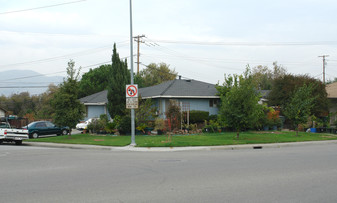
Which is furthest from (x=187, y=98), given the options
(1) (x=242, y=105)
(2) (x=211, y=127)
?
(1) (x=242, y=105)

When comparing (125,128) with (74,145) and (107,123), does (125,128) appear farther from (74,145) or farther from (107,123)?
(74,145)

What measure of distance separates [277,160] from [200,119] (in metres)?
15.2

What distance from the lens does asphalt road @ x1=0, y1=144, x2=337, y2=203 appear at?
724 cm

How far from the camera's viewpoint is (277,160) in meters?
12.7

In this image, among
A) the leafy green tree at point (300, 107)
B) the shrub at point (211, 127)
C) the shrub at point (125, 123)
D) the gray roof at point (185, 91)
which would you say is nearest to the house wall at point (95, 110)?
the gray roof at point (185, 91)

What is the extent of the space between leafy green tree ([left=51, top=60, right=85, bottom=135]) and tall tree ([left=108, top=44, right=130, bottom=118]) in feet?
12.9

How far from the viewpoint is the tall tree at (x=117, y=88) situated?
28734 mm

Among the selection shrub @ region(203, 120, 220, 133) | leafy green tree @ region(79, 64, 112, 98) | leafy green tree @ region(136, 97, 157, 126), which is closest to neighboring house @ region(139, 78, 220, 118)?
leafy green tree @ region(136, 97, 157, 126)

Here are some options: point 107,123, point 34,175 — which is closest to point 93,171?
point 34,175

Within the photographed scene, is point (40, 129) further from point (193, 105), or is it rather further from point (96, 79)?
point (96, 79)

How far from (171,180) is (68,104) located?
18.0 m

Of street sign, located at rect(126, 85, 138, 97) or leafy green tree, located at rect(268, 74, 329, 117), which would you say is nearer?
street sign, located at rect(126, 85, 138, 97)

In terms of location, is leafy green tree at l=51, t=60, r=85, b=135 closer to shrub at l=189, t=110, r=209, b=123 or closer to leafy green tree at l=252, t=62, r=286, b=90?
shrub at l=189, t=110, r=209, b=123

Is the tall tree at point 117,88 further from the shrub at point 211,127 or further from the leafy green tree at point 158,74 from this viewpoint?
the leafy green tree at point 158,74
